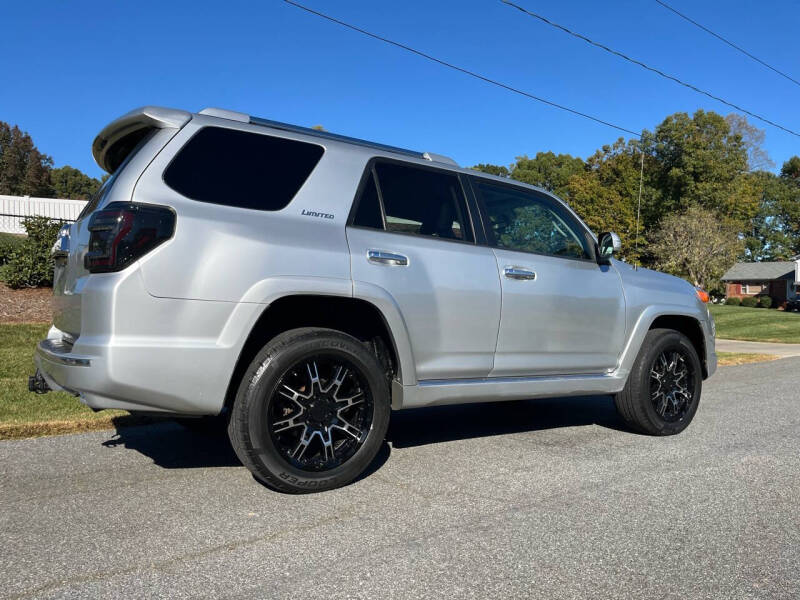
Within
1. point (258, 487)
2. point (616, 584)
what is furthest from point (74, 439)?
point (616, 584)

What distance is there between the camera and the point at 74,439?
4.89m

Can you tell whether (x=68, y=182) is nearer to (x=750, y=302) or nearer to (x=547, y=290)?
(x=750, y=302)

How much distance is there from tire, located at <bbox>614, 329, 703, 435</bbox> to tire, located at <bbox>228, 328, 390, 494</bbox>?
240 cm

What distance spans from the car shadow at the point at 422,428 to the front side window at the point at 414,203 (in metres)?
1.56

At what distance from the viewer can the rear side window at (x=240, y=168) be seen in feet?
11.5

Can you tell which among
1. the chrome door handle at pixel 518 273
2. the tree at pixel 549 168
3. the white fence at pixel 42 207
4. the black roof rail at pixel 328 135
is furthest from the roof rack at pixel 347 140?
the tree at pixel 549 168

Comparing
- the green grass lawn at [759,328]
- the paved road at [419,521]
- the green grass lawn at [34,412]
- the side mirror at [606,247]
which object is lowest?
the green grass lawn at [759,328]

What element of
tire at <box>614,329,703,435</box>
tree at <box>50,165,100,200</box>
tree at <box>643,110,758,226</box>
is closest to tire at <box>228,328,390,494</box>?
tire at <box>614,329,703,435</box>

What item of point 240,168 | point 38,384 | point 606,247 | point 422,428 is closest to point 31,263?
point 38,384

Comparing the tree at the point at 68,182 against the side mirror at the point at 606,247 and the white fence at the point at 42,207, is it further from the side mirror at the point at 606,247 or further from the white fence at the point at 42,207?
the side mirror at the point at 606,247

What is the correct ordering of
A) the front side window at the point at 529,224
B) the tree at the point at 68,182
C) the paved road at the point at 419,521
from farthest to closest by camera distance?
the tree at the point at 68,182, the front side window at the point at 529,224, the paved road at the point at 419,521

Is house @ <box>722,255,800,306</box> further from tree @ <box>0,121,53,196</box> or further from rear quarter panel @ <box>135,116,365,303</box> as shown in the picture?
tree @ <box>0,121,53,196</box>

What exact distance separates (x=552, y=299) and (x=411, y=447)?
1475 millimetres

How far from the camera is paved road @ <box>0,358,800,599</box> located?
2.64 metres
